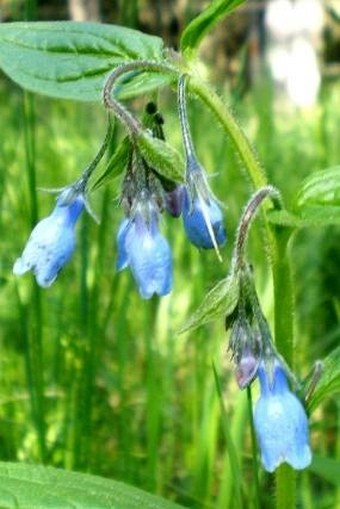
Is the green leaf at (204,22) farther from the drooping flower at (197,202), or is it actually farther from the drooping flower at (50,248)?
the drooping flower at (50,248)

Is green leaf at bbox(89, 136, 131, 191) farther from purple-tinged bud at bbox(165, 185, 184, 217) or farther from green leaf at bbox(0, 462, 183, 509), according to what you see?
green leaf at bbox(0, 462, 183, 509)

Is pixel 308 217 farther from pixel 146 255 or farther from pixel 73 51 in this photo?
pixel 73 51

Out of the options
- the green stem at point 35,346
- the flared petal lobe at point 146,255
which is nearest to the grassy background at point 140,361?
the green stem at point 35,346

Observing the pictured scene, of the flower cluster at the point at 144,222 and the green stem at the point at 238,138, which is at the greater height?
the green stem at the point at 238,138

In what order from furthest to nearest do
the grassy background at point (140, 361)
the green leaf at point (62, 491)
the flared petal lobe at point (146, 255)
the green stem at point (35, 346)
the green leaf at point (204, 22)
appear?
1. the grassy background at point (140, 361)
2. the green stem at point (35, 346)
3. the green leaf at point (204, 22)
4. the flared petal lobe at point (146, 255)
5. the green leaf at point (62, 491)

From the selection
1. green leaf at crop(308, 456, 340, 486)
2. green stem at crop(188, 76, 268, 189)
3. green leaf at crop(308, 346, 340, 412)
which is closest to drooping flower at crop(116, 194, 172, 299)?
green stem at crop(188, 76, 268, 189)

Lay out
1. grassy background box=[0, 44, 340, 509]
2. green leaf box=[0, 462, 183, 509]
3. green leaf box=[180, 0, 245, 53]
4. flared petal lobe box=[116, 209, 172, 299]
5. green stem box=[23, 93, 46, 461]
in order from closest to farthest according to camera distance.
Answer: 1. green leaf box=[0, 462, 183, 509]
2. flared petal lobe box=[116, 209, 172, 299]
3. green leaf box=[180, 0, 245, 53]
4. green stem box=[23, 93, 46, 461]
5. grassy background box=[0, 44, 340, 509]
